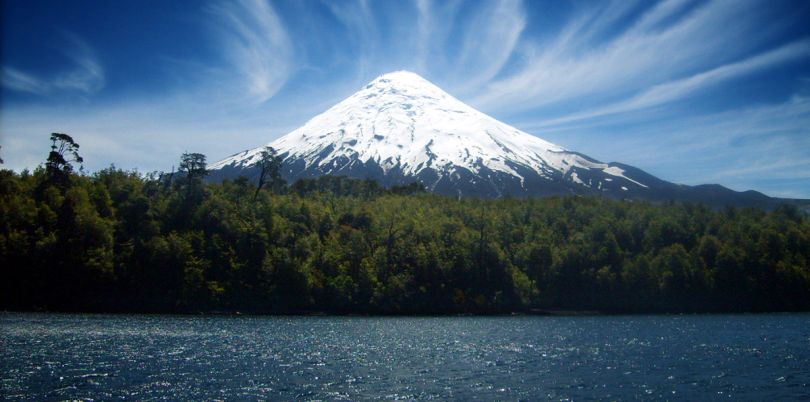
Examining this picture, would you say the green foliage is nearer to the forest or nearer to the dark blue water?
the forest

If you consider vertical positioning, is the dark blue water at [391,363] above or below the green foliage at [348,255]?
below

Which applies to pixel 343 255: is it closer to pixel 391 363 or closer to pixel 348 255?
pixel 348 255

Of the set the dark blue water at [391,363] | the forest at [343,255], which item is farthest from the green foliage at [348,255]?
the dark blue water at [391,363]

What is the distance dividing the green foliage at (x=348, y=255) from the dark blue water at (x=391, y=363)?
76.2 ft

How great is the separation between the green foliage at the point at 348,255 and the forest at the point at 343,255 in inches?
8.6

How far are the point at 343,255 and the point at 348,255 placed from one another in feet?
2.62

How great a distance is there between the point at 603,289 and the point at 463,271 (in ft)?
74.0

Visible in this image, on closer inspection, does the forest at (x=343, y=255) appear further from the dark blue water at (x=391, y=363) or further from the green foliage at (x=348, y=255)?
the dark blue water at (x=391, y=363)

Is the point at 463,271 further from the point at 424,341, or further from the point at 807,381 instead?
the point at 807,381

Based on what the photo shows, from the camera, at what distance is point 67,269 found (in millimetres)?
82500

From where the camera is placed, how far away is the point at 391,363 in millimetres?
38188

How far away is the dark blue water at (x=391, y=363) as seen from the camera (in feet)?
94.9

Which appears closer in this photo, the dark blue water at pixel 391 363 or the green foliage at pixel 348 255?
the dark blue water at pixel 391 363

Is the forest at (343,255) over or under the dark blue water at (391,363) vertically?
over
